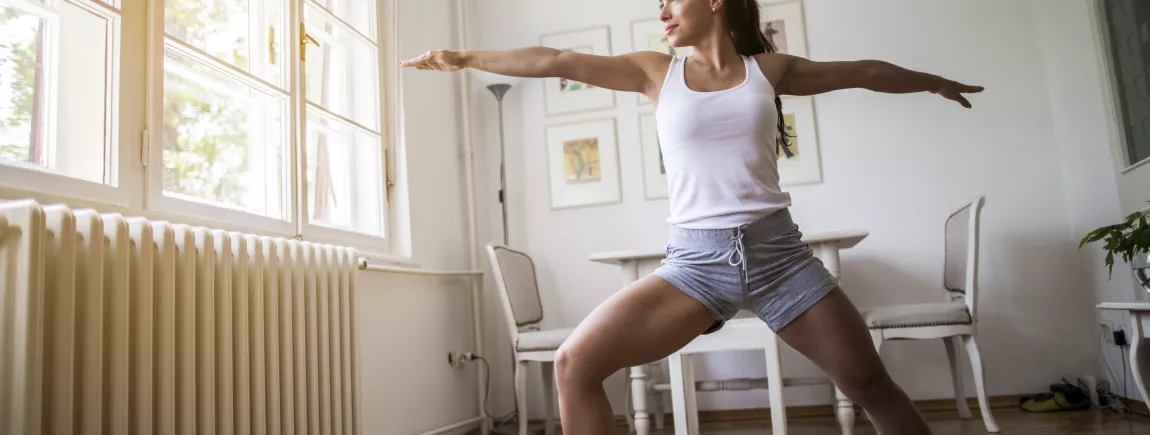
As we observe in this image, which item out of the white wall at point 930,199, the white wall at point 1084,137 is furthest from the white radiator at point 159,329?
the white wall at point 1084,137

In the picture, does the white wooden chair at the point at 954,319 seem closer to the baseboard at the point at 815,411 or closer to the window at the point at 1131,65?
the baseboard at the point at 815,411

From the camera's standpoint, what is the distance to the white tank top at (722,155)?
150 centimetres

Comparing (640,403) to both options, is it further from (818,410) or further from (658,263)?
(818,410)

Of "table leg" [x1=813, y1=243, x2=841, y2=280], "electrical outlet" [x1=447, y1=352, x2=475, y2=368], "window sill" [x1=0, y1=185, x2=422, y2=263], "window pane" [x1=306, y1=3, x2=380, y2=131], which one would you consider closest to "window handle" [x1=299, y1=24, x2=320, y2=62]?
"window pane" [x1=306, y1=3, x2=380, y2=131]

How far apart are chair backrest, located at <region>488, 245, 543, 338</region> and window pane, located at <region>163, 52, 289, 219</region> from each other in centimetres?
114

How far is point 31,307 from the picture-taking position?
1.48 metres

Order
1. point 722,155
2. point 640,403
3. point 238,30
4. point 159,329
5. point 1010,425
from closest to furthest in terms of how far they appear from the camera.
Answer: point 722,155 → point 159,329 → point 238,30 → point 640,403 → point 1010,425

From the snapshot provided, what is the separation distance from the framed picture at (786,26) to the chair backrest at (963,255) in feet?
3.81

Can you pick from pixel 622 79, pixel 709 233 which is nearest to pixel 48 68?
pixel 622 79

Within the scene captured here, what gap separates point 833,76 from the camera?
1.71 m

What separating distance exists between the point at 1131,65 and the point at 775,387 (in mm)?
2026

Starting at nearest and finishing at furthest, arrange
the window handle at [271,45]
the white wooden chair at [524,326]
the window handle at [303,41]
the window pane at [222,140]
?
the window pane at [222,140] → the window handle at [271,45] → the window handle at [303,41] → the white wooden chair at [524,326]

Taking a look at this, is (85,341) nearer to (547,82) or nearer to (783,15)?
(547,82)

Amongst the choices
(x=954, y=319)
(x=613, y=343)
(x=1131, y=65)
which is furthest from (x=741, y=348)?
(x=1131, y=65)
